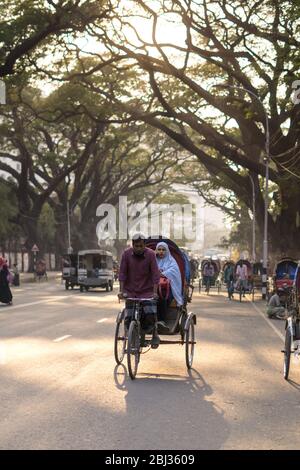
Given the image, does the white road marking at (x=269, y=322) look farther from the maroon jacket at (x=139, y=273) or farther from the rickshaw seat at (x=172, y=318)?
the maroon jacket at (x=139, y=273)

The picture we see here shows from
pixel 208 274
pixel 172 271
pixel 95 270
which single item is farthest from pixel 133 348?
pixel 95 270

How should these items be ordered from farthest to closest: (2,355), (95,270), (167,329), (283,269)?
(95,270), (283,269), (2,355), (167,329)

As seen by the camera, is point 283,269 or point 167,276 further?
point 283,269

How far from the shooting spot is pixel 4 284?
2477cm

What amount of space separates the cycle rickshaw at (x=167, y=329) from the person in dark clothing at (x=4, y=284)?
11651 millimetres

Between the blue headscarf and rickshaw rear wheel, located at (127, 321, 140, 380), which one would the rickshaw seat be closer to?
the blue headscarf

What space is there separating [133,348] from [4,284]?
15390 millimetres

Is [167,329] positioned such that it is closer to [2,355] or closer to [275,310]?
[2,355]

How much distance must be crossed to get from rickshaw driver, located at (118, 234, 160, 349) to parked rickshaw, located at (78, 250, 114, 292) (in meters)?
27.4

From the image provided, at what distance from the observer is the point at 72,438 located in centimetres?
657

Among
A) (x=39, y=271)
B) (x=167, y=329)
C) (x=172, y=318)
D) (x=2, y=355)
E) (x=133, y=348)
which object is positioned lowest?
(x=2, y=355)

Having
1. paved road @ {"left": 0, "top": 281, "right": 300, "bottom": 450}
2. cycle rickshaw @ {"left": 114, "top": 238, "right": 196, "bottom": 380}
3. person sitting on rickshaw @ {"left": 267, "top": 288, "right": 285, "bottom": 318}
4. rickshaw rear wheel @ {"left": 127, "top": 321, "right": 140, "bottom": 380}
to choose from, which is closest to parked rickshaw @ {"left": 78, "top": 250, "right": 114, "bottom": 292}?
person sitting on rickshaw @ {"left": 267, "top": 288, "right": 285, "bottom": 318}

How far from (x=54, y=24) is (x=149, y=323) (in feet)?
64.9

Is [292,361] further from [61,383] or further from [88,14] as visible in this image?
[88,14]
